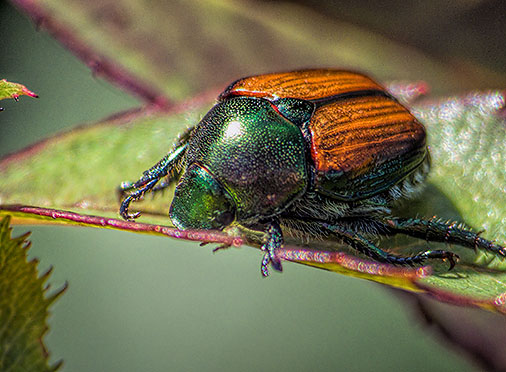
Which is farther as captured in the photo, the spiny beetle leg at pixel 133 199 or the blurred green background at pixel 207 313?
the blurred green background at pixel 207 313

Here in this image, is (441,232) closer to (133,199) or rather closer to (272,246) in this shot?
(272,246)

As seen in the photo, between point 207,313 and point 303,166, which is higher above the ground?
point 303,166

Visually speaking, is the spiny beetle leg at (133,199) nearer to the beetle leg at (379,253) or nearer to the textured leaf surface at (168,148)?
the textured leaf surface at (168,148)

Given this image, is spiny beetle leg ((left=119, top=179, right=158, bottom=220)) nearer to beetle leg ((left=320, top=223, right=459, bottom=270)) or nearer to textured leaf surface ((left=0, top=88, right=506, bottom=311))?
textured leaf surface ((left=0, top=88, right=506, bottom=311))

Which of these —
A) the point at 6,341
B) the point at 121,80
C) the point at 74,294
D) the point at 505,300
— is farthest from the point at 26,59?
the point at 505,300

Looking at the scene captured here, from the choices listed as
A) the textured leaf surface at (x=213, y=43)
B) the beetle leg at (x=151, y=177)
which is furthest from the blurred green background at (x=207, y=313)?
the beetle leg at (x=151, y=177)

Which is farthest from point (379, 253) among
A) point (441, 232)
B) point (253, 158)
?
point (253, 158)

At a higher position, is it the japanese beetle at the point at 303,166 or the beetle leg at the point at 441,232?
the japanese beetle at the point at 303,166
